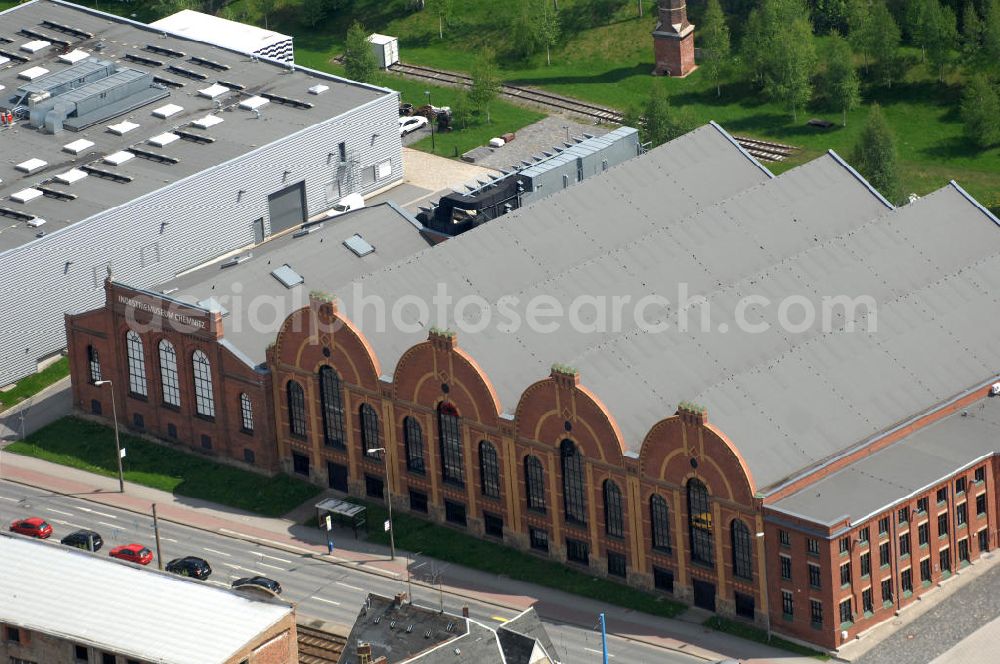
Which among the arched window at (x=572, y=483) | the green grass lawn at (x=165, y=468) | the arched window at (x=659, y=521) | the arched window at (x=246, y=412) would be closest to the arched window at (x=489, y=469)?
the arched window at (x=572, y=483)

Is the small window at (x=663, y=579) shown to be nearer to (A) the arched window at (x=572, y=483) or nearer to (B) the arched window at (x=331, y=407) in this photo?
(A) the arched window at (x=572, y=483)

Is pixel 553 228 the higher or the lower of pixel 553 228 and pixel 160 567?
the higher

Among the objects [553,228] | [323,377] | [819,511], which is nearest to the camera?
[819,511]

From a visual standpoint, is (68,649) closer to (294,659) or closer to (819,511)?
(294,659)

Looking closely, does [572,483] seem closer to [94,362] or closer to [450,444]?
[450,444]

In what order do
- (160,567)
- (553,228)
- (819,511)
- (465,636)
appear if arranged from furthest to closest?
(553,228) → (160,567) → (819,511) → (465,636)

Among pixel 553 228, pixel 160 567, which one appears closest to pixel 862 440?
pixel 553 228
